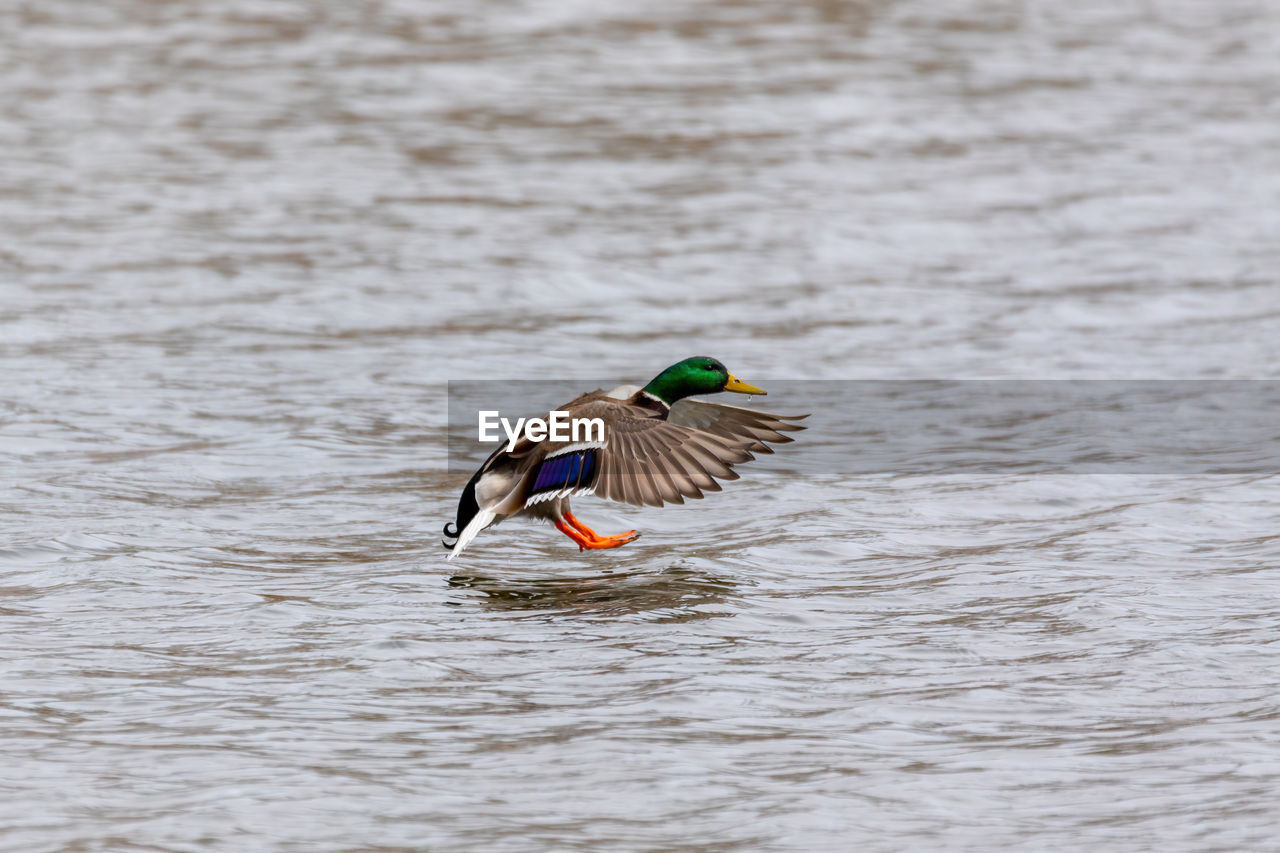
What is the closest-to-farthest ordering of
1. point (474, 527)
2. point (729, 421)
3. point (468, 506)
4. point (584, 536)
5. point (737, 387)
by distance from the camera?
point (474, 527) < point (468, 506) < point (729, 421) < point (584, 536) < point (737, 387)

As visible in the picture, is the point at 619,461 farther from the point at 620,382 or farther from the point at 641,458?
the point at 620,382

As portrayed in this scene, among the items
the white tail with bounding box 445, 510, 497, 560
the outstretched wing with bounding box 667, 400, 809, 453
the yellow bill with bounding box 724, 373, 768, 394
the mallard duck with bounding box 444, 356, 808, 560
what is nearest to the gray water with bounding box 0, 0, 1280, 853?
the white tail with bounding box 445, 510, 497, 560

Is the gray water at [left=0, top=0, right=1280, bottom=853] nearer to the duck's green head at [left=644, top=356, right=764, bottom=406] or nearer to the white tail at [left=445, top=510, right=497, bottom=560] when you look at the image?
the white tail at [left=445, top=510, right=497, bottom=560]

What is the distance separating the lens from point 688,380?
7945 millimetres

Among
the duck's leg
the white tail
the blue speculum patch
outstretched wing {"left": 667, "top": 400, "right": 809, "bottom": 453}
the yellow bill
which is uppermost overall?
the yellow bill

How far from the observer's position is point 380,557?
8.01m

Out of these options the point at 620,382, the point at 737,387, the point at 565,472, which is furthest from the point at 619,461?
the point at 620,382

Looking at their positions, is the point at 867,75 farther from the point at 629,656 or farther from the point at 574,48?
the point at 629,656

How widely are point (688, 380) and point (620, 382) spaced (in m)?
3.28

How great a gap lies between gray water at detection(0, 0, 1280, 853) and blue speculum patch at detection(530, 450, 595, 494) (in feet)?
1.38

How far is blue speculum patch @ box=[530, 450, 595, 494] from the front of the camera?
24.6ft

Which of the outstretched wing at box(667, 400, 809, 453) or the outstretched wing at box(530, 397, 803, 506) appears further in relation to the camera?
Result: the outstretched wing at box(667, 400, 809, 453)

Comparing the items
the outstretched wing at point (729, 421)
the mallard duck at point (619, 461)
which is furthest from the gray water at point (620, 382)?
the outstretched wing at point (729, 421)

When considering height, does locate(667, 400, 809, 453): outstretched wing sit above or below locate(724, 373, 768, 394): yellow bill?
below
